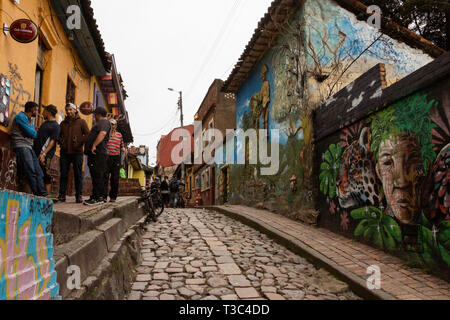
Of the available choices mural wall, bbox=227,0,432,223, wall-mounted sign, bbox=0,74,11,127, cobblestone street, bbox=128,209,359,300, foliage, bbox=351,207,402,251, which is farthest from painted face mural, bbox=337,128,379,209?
wall-mounted sign, bbox=0,74,11,127

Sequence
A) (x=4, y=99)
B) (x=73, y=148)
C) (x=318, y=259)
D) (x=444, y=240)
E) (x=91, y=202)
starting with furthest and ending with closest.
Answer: (x=73, y=148) → (x=91, y=202) → (x=4, y=99) → (x=318, y=259) → (x=444, y=240)

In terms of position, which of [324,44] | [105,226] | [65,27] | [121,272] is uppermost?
[65,27]

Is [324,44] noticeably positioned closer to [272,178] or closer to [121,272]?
[272,178]

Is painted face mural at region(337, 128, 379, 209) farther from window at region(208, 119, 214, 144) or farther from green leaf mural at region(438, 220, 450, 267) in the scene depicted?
window at region(208, 119, 214, 144)

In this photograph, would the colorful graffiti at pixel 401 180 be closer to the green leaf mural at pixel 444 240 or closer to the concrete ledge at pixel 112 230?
the green leaf mural at pixel 444 240

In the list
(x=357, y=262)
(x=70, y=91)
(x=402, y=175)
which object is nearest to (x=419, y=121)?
(x=402, y=175)

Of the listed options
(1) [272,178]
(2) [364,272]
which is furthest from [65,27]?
(2) [364,272]

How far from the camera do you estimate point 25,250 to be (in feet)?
6.56

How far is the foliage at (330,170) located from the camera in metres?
6.46

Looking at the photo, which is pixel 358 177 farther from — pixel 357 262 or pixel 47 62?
pixel 47 62

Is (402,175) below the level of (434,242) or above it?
above

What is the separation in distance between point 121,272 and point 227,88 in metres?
10.5

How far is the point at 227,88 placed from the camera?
13297 mm

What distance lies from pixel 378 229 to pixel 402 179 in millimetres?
923
